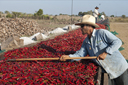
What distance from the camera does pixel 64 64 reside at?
4.46m

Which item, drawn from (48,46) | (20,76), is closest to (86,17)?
(20,76)

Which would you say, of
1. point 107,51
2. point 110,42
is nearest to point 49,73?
point 107,51

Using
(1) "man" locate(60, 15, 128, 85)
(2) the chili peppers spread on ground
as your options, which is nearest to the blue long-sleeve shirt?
(1) "man" locate(60, 15, 128, 85)

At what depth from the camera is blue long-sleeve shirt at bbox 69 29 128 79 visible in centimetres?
337

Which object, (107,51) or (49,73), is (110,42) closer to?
(107,51)

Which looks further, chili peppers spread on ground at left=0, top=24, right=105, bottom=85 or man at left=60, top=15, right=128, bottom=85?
man at left=60, top=15, right=128, bottom=85

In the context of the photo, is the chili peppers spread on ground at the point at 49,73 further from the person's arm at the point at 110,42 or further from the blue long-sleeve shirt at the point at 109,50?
the person's arm at the point at 110,42

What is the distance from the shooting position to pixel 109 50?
3342 millimetres

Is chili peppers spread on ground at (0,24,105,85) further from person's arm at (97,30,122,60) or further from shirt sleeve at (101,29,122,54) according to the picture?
shirt sleeve at (101,29,122,54)

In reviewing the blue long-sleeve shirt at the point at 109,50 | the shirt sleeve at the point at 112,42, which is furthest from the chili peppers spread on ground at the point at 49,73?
the shirt sleeve at the point at 112,42

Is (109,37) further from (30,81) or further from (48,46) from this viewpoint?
(48,46)

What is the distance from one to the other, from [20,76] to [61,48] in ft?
9.96

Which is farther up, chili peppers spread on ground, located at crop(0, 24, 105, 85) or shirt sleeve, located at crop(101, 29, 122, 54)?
shirt sleeve, located at crop(101, 29, 122, 54)

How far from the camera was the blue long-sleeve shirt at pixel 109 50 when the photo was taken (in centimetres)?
337
